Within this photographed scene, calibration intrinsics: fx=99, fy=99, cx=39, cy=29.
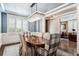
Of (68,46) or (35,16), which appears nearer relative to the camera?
(68,46)

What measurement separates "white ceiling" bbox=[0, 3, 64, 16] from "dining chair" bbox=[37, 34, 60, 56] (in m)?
0.54

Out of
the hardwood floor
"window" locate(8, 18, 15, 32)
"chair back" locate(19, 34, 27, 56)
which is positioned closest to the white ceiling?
"window" locate(8, 18, 15, 32)

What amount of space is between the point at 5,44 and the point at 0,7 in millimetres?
705

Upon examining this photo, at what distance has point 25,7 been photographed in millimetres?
1930

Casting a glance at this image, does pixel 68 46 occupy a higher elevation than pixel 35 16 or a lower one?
lower

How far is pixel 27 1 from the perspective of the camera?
1.90 metres

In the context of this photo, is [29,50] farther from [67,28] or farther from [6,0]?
[6,0]

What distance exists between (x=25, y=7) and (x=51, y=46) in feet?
2.99

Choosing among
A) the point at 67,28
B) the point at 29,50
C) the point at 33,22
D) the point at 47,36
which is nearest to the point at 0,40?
the point at 29,50

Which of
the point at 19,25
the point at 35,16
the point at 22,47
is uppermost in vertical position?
the point at 35,16

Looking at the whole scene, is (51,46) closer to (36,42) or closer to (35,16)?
(36,42)

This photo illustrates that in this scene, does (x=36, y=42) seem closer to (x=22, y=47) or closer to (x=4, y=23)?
(x=22, y=47)

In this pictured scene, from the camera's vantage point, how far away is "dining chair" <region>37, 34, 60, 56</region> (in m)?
1.90

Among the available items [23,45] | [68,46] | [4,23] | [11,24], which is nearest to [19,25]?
[11,24]
